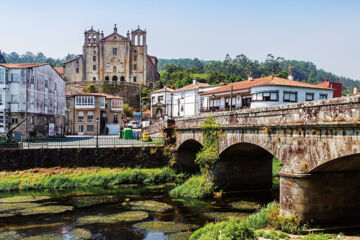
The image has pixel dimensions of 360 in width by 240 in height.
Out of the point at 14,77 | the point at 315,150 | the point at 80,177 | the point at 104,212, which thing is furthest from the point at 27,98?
the point at 315,150

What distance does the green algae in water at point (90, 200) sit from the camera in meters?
25.5

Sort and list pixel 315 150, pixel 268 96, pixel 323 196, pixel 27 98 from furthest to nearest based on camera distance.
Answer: pixel 268 96
pixel 27 98
pixel 323 196
pixel 315 150

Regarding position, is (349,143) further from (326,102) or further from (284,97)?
(284,97)

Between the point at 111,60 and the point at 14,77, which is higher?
the point at 111,60

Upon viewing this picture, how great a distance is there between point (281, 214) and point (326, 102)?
5.82 metres

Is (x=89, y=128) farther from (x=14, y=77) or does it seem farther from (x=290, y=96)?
(x=290, y=96)

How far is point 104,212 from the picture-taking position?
75.3 feet

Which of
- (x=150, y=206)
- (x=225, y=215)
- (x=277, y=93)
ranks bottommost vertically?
(x=150, y=206)

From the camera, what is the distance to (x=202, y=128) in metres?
28.3

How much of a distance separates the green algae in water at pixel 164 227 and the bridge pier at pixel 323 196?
17.9 ft

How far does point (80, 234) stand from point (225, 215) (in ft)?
27.5

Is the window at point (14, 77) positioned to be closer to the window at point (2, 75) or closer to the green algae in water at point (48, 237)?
the window at point (2, 75)

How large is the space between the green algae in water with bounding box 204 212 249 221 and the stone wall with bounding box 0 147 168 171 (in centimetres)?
1686

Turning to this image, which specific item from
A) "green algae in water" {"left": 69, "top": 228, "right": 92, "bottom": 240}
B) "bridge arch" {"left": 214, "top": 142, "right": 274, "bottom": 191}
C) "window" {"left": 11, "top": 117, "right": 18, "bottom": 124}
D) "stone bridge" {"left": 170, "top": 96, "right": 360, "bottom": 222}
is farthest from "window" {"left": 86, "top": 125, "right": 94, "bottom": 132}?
"stone bridge" {"left": 170, "top": 96, "right": 360, "bottom": 222}
